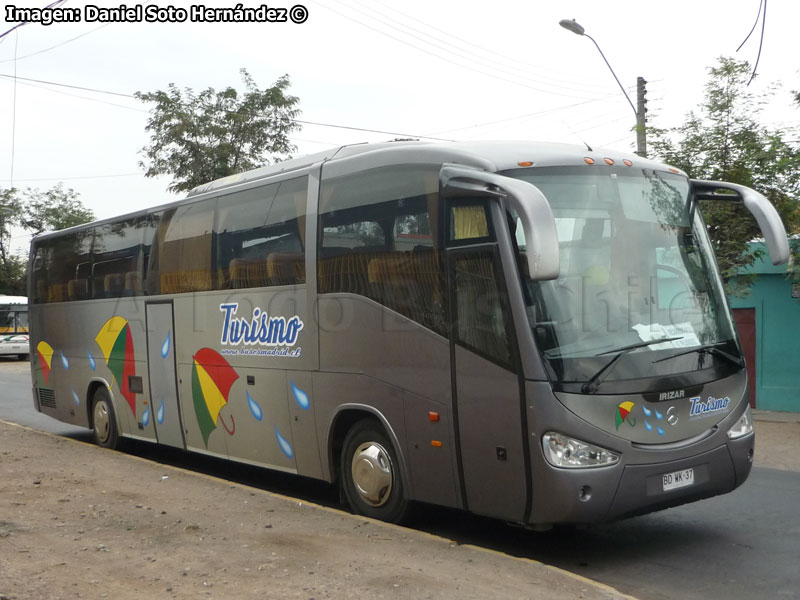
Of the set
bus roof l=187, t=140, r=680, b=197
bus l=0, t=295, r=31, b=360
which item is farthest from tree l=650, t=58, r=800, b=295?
bus l=0, t=295, r=31, b=360

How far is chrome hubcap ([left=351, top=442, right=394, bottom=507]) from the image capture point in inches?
317

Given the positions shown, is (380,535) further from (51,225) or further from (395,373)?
(51,225)

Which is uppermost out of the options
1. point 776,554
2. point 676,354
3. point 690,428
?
point 676,354

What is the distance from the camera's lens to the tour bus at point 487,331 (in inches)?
257

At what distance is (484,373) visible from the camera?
691cm

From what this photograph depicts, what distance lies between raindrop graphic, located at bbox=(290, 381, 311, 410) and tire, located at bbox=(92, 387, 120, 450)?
5136 millimetres

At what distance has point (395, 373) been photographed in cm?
777

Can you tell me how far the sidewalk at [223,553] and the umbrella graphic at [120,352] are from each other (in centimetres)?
318

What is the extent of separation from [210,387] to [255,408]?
102 centimetres

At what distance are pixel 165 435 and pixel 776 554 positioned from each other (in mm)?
7651

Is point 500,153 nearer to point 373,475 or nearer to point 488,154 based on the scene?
point 488,154

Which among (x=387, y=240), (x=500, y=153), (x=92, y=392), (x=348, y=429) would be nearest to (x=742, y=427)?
(x=500, y=153)

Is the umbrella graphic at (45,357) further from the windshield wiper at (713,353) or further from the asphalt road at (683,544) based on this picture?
the windshield wiper at (713,353)

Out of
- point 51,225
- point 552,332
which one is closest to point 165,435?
point 552,332
